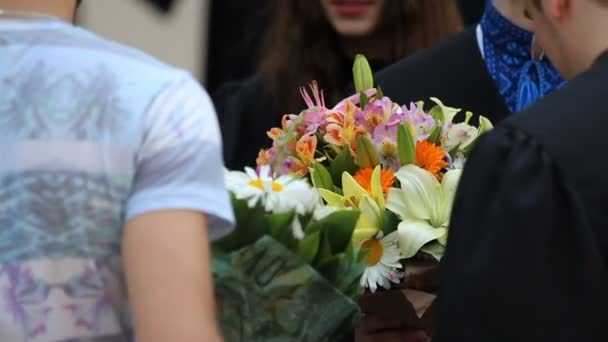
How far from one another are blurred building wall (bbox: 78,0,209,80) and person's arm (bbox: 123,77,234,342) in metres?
2.79

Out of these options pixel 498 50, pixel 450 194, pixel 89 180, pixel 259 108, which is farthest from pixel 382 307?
pixel 259 108

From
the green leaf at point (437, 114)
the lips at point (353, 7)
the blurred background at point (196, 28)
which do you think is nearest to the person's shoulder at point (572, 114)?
the green leaf at point (437, 114)

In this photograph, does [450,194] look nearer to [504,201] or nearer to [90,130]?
[504,201]

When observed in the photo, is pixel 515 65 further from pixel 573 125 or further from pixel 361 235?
pixel 573 125

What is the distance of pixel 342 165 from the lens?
1833 millimetres

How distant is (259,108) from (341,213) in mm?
1400

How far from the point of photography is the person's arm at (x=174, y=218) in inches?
50.3

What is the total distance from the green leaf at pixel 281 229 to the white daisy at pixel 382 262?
0.19 m

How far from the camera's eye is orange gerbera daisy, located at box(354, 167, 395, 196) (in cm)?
178

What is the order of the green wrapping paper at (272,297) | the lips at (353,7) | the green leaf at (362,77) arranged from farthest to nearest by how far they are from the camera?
1. the lips at (353,7)
2. the green leaf at (362,77)
3. the green wrapping paper at (272,297)

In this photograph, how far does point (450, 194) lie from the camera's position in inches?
69.7

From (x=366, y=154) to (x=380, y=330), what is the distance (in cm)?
25

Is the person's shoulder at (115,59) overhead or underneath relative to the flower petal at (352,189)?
overhead

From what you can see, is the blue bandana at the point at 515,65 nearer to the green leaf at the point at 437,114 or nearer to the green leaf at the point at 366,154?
the green leaf at the point at 437,114
